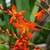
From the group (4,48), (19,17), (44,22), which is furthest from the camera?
(44,22)

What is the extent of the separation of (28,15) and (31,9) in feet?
0.17

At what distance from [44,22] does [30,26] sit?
740 mm

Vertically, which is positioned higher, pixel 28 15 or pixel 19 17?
pixel 19 17

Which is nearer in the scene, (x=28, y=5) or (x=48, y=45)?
(x=28, y=5)

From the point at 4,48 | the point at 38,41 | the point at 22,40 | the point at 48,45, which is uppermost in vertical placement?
the point at 22,40

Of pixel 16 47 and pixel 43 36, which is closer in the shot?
pixel 16 47

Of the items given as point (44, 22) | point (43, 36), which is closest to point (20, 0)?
point (44, 22)

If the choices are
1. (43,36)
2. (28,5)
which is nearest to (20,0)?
(28,5)

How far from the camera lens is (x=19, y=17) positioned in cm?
94

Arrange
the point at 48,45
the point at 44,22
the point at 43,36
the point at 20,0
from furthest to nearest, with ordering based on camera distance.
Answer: the point at 43,36 < the point at 44,22 < the point at 48,45 < the point at 20,0

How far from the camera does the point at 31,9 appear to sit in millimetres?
1501

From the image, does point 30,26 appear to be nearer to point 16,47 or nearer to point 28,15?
point 16,47

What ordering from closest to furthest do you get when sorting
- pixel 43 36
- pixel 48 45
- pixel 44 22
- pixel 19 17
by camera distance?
pixel 19 17, pixel 48 45, pixel 44 22, pixel 43 36

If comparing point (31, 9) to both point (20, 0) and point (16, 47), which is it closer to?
point (20, 0)
